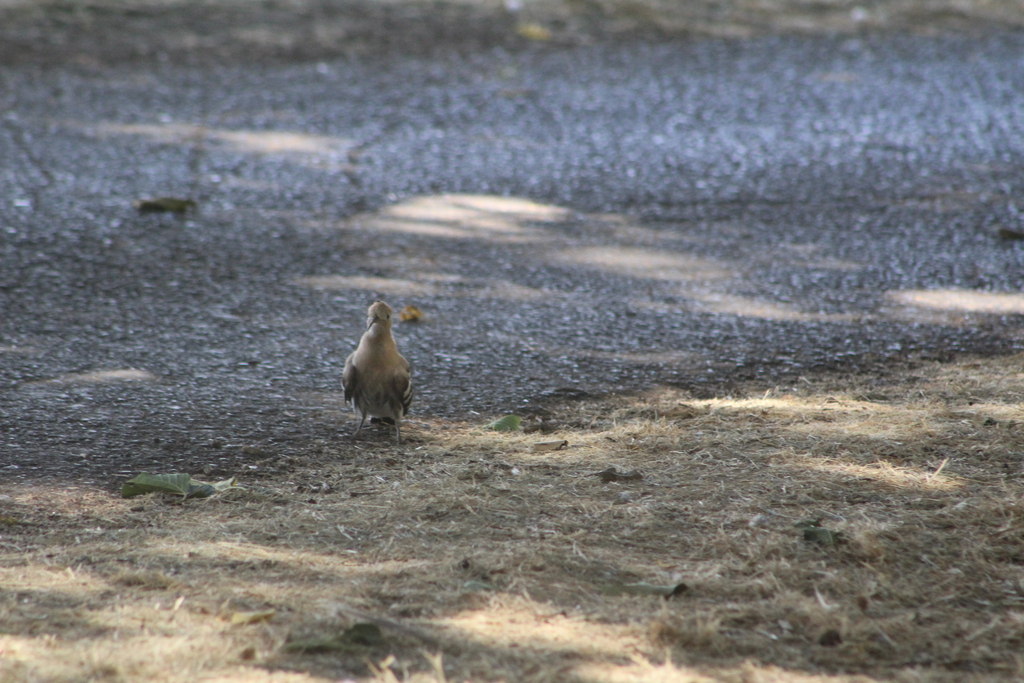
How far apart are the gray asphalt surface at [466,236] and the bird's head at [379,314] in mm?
437

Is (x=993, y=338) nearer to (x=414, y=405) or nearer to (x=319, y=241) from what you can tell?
(x=414, y=405)

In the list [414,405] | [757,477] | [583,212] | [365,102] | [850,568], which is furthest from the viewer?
[365,102]

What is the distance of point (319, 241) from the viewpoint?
6.16m

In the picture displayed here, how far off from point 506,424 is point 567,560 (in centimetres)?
115

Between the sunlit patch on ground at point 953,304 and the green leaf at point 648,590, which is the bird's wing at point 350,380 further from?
the sunlit patch on ground at point 953,304

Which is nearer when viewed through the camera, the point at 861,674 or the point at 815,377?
the point at 861,674

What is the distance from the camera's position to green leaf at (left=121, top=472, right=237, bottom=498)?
3459mm

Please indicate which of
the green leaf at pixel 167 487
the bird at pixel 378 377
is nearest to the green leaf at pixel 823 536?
the bird at pixel 378 377

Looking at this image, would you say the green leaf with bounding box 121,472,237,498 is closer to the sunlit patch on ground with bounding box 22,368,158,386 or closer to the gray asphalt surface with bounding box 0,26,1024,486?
the gray asphalt surface with bounding box 0,26,1024,486

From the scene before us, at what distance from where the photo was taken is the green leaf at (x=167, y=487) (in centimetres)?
346

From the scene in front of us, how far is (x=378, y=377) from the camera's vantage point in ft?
13.0

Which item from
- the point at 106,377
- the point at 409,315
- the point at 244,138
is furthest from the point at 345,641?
the point at 244,138

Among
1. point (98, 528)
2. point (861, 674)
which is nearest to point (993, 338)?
point (861, 674)

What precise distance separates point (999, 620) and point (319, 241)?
433 cm
